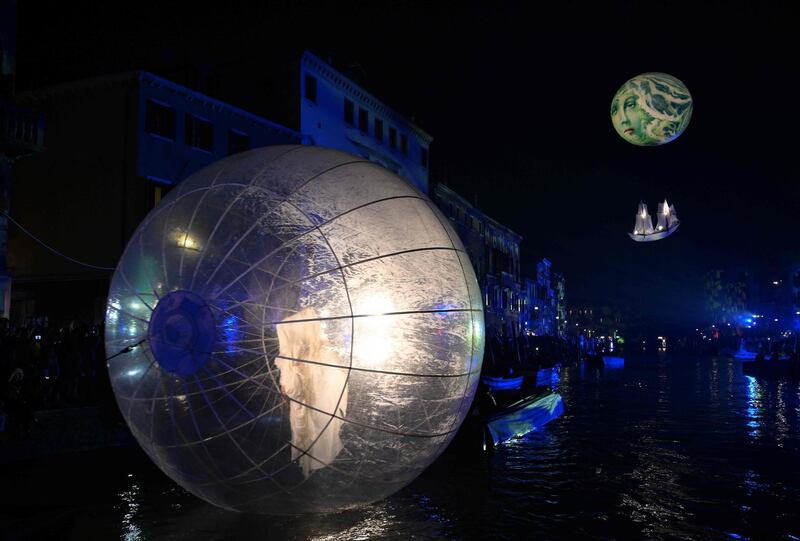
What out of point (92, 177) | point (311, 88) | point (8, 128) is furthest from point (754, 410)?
point (8, 128)

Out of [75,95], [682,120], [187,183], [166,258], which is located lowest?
[166,258]

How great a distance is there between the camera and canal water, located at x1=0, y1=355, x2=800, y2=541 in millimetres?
7531

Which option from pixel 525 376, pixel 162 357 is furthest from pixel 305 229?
pixel 525 376

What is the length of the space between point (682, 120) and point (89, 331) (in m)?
15.3

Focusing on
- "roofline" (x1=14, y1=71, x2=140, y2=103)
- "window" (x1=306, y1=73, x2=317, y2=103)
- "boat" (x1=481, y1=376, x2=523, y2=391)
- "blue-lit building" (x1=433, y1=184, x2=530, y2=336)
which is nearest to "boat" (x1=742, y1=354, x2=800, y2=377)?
"blue-lit building" (x1=433, y1=184, x2=530, y2=336)

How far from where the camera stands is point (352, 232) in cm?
Result: 528

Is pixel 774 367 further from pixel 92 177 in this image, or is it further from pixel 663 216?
pixel 92 177

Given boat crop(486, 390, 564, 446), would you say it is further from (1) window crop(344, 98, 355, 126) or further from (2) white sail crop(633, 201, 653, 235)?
(1) window crop(344, 98, 355, 126)

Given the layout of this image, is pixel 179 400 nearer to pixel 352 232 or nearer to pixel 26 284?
pixel 352 232

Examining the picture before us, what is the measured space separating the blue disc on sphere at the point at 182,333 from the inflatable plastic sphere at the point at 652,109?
1146 centimetres

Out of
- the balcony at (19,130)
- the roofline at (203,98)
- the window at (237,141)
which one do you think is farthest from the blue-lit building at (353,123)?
the balcony at (19,130)

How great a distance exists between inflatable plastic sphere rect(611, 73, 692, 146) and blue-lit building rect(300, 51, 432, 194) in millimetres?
16198

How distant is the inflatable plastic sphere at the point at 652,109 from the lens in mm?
13586

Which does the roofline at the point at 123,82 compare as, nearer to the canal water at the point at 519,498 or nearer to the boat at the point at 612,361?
the canal water at the point at 519,498
